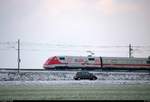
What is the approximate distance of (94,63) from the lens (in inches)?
1575

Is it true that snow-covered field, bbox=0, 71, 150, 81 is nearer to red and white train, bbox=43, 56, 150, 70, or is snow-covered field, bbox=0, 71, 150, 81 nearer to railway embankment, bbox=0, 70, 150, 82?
railway embankment, bbox=0, 70, 150, 82

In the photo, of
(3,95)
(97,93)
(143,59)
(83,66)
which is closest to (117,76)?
(83,66)

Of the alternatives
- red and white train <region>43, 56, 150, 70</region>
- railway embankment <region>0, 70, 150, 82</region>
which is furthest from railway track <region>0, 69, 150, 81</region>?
red and white train <region>43, 56, 150, 70</region>

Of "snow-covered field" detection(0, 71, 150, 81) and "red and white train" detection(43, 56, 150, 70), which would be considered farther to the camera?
"red and white train" detection(43, 56, 150, 70)

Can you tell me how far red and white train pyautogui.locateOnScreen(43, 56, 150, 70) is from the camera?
38.6 meters

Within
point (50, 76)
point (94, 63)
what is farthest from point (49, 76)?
point (94, 63)

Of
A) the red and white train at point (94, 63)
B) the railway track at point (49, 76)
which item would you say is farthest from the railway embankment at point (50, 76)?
the red and white train at point (94, 63)

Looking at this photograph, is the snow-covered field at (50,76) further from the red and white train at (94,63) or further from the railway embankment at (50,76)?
the red and white train at (94,63)

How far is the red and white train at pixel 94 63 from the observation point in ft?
127

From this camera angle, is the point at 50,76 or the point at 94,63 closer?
the point at 50,76

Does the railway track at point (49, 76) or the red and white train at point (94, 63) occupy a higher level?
the red and white train at point (94, 63)

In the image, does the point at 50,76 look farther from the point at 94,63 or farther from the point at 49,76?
the point at 94,63

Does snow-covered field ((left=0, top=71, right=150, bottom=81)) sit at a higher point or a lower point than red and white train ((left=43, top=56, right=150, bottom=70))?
lower

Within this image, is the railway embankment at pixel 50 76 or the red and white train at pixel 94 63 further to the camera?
the red and white train at pixel 94 63
